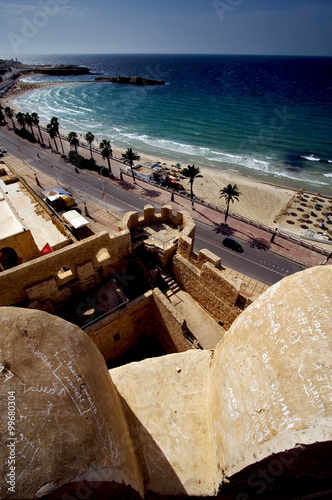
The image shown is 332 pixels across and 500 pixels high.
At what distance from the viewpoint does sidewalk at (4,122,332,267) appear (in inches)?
1449

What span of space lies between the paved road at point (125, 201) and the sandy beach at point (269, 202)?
11365 mm

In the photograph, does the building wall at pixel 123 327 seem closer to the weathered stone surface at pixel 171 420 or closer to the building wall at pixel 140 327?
the building wall at pixel 140 327

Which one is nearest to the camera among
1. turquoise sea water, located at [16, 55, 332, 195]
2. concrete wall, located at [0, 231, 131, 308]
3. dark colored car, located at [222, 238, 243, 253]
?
concrete wall, located at [0, 231, 131, 308]

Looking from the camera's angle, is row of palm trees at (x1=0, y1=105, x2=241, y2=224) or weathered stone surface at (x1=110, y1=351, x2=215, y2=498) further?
row of palm trees at (x1=0, y1=105, x2=241, y2=224)

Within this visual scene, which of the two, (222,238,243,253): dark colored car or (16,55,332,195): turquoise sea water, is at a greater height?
(16,55,332,195): turquoise sea water

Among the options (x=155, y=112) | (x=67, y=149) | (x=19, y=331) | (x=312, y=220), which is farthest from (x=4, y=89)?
(x=19, y=331)

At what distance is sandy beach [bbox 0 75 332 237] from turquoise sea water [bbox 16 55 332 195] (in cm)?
582

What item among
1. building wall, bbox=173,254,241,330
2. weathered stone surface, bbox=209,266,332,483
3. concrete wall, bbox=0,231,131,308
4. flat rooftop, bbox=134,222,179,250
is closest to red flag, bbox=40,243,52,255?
concrete wall, bbox=0,231,131,308

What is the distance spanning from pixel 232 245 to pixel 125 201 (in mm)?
21609

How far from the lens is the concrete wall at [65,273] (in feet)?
45.2

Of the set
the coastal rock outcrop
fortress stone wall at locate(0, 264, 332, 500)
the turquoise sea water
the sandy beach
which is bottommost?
→ the sandy beach

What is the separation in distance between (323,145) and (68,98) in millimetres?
134009

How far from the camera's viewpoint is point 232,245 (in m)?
36.1

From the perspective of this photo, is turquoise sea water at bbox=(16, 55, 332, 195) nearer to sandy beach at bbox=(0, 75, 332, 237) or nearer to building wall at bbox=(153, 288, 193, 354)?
sandy beach at bbox=(0, 75, 332, 237)
